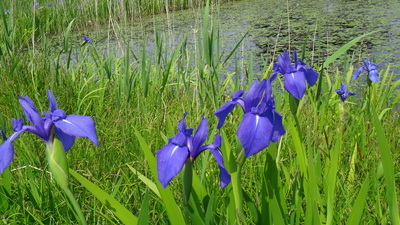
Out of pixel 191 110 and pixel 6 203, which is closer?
pixel 6 203

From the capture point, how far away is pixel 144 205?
635 mm

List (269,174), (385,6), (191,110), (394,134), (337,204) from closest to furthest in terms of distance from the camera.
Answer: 1. (269,174)
2. (337,204)
3. (394,134)
4. (191,110)
5. (385,6)

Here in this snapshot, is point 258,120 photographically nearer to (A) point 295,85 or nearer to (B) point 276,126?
(B) point 276,126

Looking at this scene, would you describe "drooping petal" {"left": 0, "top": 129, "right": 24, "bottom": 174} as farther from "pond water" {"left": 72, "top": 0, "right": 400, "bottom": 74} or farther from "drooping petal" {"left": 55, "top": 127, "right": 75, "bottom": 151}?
"pond water" {"left": 72, "top": 0, "right": 400, "bottom": 74}

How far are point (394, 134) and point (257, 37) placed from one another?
382cm

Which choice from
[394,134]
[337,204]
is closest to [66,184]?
[337,204]

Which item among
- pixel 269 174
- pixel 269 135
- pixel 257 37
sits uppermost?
pixel 269 135

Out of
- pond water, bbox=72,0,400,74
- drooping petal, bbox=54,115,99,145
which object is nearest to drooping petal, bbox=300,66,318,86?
drooping petal, bbox=54,115,99,145

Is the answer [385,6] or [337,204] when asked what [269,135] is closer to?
[337,204]

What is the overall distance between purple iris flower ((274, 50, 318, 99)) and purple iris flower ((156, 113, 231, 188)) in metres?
0.21

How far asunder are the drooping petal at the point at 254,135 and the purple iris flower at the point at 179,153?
Answer: 0.05 metres

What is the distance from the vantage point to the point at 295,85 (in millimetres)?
805

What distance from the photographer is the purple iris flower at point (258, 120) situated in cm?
65

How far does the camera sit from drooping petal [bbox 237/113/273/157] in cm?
65
